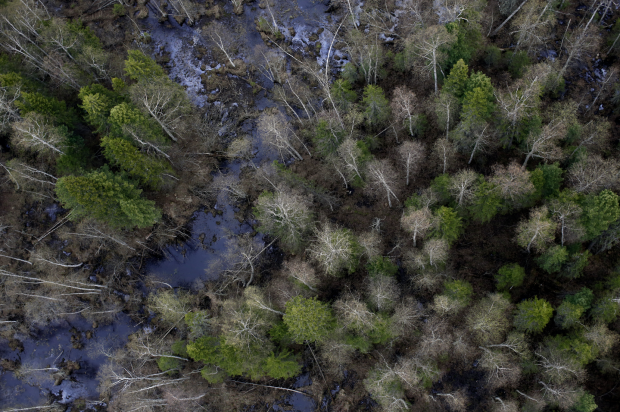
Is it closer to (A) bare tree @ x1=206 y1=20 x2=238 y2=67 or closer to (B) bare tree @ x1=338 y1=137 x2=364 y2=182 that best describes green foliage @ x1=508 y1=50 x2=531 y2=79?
(B) bare tree @ x1=338 y1=137 x2=364 y2=182

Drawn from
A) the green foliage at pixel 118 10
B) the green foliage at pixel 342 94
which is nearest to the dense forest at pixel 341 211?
the green foliage at pixel 342 94

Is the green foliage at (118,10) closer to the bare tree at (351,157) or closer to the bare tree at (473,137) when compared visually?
the bare tree at (351,157)

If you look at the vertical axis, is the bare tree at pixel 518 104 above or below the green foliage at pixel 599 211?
above

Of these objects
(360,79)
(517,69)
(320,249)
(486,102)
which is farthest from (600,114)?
(320,249)

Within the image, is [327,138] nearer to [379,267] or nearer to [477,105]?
[379,267]

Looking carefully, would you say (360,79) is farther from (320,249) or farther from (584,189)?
(584,189)

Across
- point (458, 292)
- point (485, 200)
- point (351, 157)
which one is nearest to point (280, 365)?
point (458, 292)
